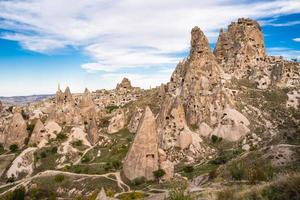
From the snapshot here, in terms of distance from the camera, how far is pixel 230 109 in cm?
8356

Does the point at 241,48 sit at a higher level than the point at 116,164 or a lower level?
higher

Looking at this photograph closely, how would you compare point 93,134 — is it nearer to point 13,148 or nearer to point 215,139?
point 13,148

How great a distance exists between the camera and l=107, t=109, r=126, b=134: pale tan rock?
102 meters

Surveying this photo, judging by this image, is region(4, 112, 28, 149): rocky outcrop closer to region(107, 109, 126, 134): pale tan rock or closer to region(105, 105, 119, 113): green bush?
region(107, 109, 126, 134): pale tan rock

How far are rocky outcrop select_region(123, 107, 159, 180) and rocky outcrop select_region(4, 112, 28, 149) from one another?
44962 millimetres

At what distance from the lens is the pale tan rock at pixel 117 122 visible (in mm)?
102000

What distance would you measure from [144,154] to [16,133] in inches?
1955

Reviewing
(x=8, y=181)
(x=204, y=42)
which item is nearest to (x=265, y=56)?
(x=204, y=42)

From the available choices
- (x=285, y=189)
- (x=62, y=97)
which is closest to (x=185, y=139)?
(x=62, y=97)

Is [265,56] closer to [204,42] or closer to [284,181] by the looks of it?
[204,42]

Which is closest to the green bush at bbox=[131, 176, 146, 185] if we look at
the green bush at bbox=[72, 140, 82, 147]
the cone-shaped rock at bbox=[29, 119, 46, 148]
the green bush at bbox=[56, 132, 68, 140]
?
the green bush at bbox=[72, 140, 82, 147]

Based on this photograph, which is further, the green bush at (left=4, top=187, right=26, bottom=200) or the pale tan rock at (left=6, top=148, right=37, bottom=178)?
the pale tan rock at (left=6, top=148, right=37, bottom=178)

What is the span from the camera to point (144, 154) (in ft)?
213

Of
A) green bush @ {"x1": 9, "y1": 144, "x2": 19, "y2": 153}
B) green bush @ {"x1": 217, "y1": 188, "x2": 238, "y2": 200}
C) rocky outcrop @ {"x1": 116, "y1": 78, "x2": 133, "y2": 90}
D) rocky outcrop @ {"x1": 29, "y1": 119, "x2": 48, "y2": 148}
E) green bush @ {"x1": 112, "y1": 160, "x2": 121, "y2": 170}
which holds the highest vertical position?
rocky outcrop @ {"x1": 116, "y1": 78, "x2": 133, "y2": 90}
